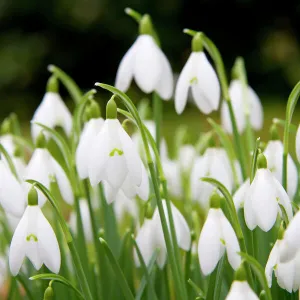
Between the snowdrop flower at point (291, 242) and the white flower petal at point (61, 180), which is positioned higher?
the white flower petal at point (61, 180)

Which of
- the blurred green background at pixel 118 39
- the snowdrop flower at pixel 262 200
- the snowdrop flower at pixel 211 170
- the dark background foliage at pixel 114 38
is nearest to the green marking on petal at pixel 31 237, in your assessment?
the snowdrop flower at pixel 262 200

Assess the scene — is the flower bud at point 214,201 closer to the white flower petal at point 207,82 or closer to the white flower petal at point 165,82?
the white flower petal at point 207,82

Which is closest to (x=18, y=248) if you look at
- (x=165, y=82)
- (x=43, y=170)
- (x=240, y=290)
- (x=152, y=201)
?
(x=43, y=170)

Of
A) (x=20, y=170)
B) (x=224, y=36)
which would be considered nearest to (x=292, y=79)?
(x=224, y=36)

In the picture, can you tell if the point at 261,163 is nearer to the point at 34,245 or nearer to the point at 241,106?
the point at 34,245

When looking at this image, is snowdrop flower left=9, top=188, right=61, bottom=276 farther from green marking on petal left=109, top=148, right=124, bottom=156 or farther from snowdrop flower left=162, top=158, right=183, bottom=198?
snowdrop flower left=162, top=158, right=183, bottom=198

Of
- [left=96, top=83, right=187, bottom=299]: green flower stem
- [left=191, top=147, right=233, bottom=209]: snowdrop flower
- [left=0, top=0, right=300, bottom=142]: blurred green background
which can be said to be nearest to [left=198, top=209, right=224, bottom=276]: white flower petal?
[left=96, top=83, right=187, bottom=299]: green flower stem
